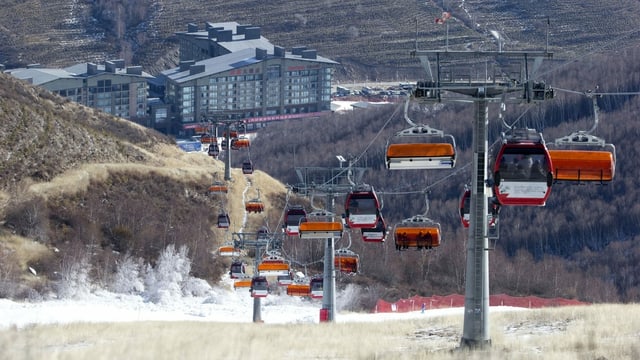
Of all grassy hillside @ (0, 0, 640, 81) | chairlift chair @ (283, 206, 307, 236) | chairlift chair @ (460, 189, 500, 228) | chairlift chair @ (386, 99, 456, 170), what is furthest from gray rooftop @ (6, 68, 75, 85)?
chairlift chair @ (386, 99, 456, 170)

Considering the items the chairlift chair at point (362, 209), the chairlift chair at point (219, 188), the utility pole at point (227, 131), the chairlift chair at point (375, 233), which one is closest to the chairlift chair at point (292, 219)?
the chairlift chair at point (375, 233)

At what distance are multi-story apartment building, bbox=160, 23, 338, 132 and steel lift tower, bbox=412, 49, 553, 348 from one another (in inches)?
3768

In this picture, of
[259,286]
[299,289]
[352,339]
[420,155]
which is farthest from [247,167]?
[420,155]

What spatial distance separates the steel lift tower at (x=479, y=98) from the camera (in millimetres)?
21344

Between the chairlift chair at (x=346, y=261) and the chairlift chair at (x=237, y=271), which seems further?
the chairlift chair at (x=237, y=271)

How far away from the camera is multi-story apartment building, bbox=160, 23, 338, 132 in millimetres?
118938

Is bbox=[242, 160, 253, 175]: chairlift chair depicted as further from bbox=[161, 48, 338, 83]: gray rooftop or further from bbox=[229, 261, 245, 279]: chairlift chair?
bbox=[161, 48, 338, 83]: gray rooftop

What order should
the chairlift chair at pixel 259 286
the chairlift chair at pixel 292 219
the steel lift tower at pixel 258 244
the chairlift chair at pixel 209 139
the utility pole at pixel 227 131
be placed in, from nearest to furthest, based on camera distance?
1. the chairlift chair at pixel 292 219
2. the chairlift chair at pixel 259 286
3. the steel lift tower at pixel 258 244
4. the utility pole at pixel 227 131
5. the chairlift chair at pixel 209 139

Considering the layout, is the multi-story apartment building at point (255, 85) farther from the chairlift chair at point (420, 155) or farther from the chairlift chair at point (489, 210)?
the chairlift chair at point (420, 155)

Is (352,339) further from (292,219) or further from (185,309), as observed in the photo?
(185,309)

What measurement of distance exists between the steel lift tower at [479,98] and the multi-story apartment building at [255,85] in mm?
95696

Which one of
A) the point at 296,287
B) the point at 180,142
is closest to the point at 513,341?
the point at 296,287

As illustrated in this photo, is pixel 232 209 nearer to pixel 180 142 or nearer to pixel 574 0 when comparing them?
pixel 180 142

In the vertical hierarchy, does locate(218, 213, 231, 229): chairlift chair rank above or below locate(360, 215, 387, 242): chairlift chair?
below
